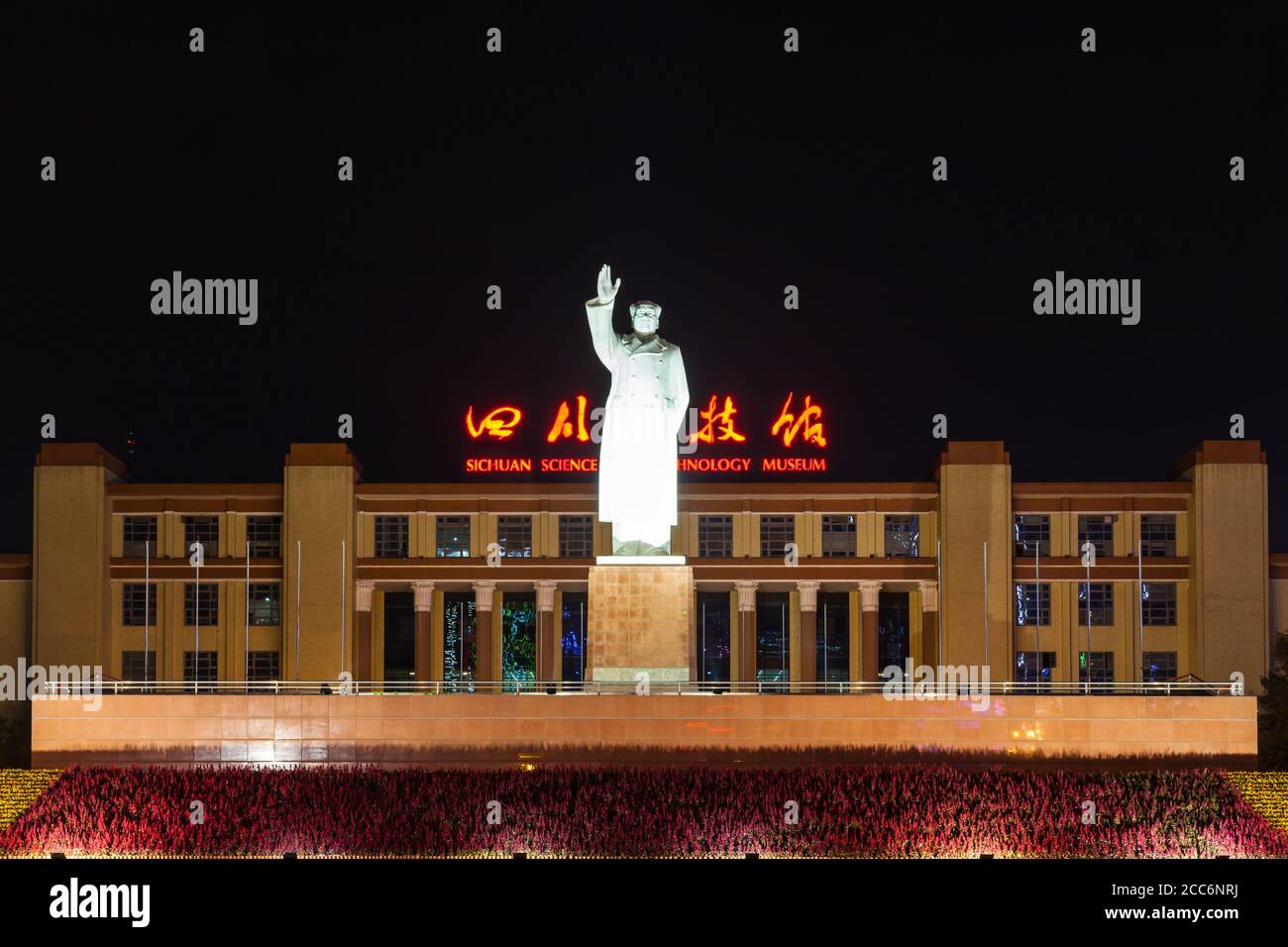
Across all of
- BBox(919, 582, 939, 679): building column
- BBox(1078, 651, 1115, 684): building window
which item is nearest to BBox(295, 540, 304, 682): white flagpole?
BBox(919, 582, 939, 679): building column

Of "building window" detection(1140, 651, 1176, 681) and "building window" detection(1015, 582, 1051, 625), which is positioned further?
"building window" detection(1015, 582, 1051, 625)

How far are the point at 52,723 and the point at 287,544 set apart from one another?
26.5m

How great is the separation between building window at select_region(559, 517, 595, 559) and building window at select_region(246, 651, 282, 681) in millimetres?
11527

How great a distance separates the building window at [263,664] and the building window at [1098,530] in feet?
102

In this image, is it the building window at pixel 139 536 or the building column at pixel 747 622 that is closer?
the building column at pixel 747 622

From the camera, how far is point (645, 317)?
117ft

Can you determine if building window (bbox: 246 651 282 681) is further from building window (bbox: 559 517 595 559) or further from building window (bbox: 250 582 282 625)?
building window (bbox: 559 517 595 559)

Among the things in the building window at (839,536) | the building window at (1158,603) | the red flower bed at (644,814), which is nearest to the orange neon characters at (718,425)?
the building window at (839,536)

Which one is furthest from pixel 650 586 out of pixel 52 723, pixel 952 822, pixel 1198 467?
pixel 1198 467

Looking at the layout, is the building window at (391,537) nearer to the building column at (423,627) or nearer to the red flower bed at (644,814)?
the building column at (423,627)

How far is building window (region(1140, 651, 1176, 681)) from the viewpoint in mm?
62250

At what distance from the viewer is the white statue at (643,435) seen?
3581 centimetres

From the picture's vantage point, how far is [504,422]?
61.5m

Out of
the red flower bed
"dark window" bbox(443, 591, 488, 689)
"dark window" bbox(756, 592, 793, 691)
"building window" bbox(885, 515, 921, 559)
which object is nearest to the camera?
the red flower bed
